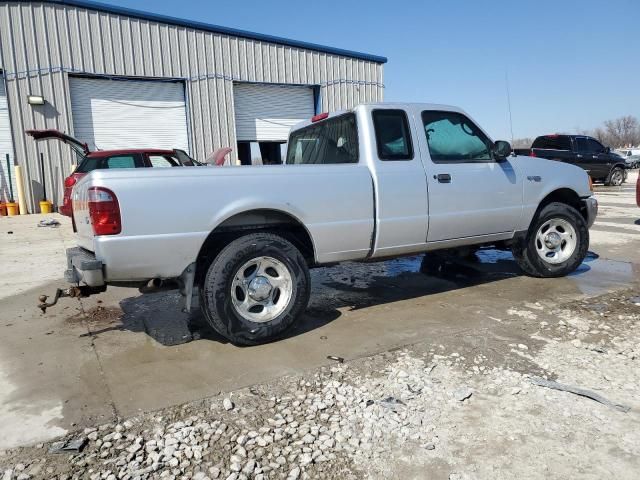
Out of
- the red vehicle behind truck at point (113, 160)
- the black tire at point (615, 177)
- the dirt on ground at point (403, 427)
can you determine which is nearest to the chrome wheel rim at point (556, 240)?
the dirt on ground at point (403, 427)

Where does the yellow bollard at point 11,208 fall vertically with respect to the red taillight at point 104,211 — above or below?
above

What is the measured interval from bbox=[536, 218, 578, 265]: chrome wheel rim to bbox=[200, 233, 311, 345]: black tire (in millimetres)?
3153

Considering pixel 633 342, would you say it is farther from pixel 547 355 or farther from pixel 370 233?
pixel 370 233

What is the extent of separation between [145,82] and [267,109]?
451 centimetres

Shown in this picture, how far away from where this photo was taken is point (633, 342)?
3.59 metres

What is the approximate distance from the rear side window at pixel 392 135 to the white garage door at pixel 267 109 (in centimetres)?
1396

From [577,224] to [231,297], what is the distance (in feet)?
13.9

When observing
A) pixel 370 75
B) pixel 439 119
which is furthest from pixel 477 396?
pixel 370 75

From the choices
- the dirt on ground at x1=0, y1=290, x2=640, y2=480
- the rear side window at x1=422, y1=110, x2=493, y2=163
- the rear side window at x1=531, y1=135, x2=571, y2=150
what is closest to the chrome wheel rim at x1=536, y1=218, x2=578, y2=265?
the rear side window at x1=422, y1=110, x2=493, y2=163

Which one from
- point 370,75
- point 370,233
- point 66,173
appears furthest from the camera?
point 370,75

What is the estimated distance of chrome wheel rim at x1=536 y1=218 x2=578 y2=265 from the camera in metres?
5.51

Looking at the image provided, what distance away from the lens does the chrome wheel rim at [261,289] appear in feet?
12.4

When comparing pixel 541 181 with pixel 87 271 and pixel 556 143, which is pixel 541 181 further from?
pixel 556 143

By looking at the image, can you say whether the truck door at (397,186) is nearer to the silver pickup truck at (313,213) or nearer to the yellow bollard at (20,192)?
the silver pickup truck at (313,213)
